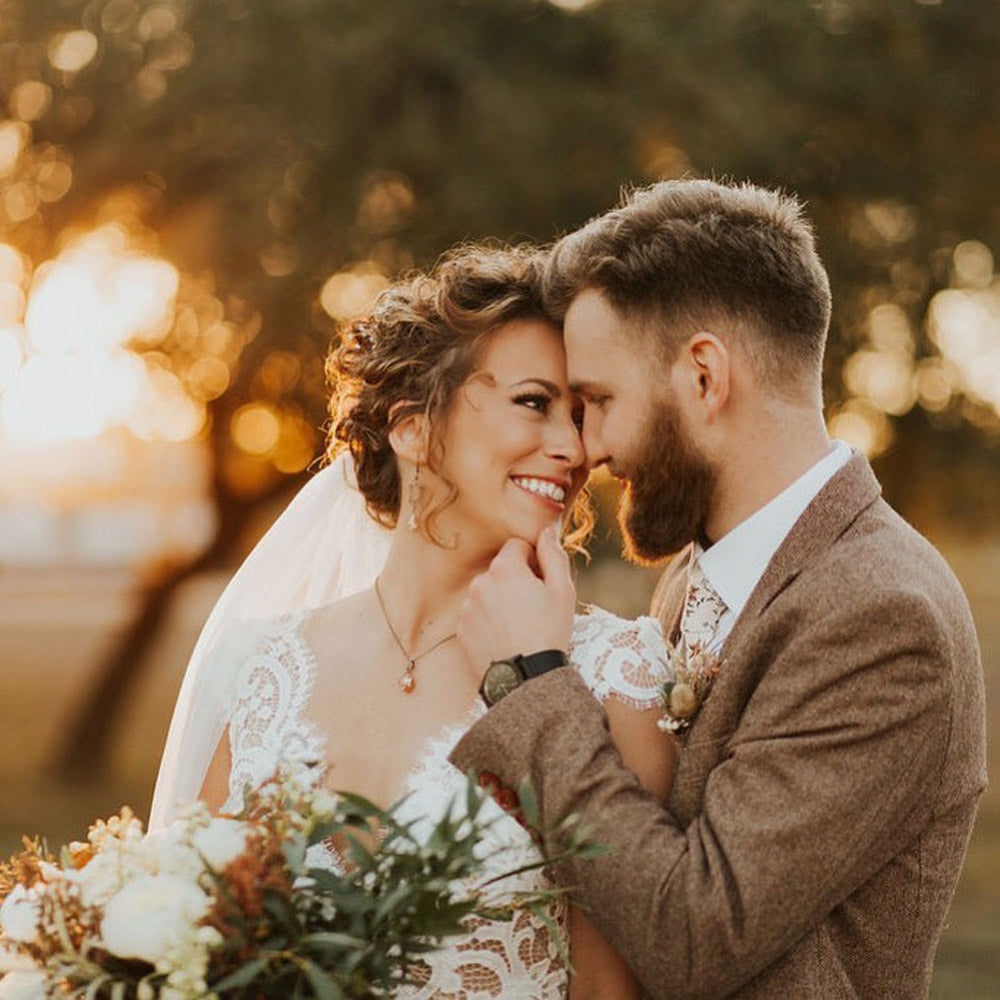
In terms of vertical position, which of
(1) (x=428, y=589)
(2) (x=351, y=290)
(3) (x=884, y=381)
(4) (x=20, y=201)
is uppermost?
(4) (x=20, y=201)

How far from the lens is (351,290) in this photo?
922 cm

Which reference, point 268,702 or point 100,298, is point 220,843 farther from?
point 100,298

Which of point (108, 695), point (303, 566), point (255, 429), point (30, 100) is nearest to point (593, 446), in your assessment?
point (303, 566)

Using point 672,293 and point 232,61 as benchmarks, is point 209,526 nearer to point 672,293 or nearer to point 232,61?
point 232,61

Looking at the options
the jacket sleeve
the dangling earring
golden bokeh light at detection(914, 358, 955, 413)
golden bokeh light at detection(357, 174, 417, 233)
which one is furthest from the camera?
golden bokeh light at detection(914, 358, 955, 413)

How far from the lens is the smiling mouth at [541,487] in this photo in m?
3.19

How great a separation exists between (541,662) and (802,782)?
1.73 ft

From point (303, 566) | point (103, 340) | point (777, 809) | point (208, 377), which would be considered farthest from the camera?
point (208, 377)

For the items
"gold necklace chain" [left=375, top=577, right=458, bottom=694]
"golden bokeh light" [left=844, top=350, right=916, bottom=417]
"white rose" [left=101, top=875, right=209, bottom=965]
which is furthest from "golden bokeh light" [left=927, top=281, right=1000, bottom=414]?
"white rose" [left=101, top=875, right=209, bottom=965]

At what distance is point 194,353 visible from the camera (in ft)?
34.0

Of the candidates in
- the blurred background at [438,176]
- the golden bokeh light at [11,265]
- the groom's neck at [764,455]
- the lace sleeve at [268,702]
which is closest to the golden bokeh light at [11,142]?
the blurred background at [438,176]

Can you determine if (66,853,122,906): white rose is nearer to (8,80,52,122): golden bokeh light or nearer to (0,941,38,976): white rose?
(0,941,38,976): white rose

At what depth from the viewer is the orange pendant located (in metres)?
3.21

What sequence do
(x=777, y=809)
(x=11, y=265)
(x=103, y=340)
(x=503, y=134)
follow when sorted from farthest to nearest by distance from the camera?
(x=103, y=340)
(x=11, y=265)
(x=503, y=134)
(x=777, y=809)
